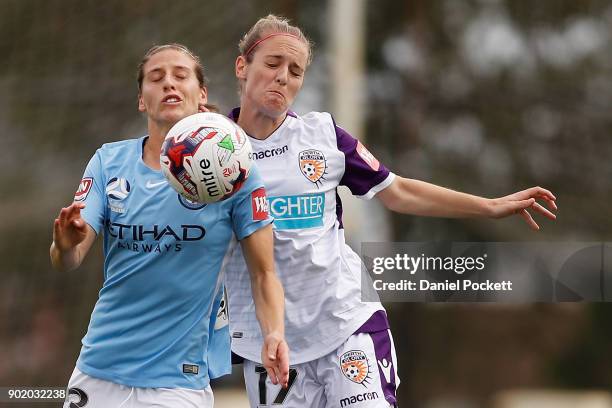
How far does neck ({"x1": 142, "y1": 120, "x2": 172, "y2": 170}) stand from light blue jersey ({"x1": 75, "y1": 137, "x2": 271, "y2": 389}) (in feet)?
0.26

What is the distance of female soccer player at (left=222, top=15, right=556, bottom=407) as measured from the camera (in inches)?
146

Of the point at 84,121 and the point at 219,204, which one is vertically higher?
the point at 84,121

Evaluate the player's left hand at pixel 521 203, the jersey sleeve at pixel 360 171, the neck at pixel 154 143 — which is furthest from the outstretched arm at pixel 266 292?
the player's left hand at pixel 521 203

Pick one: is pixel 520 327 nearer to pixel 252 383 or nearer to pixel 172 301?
pixel 252 383

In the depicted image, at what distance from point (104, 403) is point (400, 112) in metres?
4.86

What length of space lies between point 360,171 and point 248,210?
812 mm

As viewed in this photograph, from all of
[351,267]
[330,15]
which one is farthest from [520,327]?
[351,267]

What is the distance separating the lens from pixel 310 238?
147 inches

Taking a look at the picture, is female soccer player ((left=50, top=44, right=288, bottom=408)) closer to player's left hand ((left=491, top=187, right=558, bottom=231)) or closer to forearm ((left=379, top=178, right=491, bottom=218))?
forearm ((left=379, top=178, right=491, bottom=218))

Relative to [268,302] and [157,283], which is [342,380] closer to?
[268,302]

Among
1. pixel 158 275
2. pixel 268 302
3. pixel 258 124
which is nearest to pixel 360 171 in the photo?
pixel 258 124

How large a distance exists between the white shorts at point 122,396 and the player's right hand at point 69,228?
433mm

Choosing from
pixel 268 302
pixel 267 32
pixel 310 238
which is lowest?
pixel 268 302

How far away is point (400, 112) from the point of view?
7.64 metres
